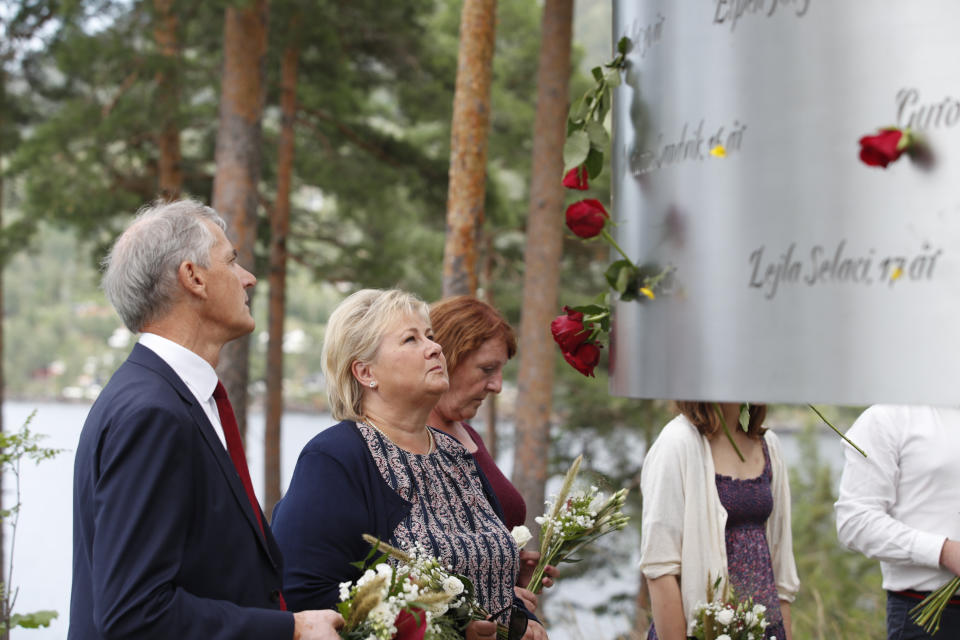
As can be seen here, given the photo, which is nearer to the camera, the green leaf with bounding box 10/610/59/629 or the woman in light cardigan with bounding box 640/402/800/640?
the woman in light cardigan with bounding box 640/402/800/640

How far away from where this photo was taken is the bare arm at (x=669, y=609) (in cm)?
305

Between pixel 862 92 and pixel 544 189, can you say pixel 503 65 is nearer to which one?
pixel 544 189

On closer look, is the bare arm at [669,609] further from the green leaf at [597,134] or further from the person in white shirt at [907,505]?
the green leaf at [597,134]

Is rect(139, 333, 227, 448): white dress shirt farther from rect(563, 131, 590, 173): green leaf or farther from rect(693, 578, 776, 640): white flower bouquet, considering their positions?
rect(693, 578, 776, 640): white flower bouquet

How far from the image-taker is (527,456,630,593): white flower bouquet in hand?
9.83 feet

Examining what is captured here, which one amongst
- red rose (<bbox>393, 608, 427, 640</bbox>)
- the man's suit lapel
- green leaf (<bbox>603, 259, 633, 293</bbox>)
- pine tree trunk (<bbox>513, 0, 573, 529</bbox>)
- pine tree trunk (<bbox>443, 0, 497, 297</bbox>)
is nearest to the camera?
green leaf (<bbox>603, 259, 633, 293</bbox>)

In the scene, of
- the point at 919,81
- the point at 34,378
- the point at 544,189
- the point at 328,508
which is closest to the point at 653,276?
the point at 919,81

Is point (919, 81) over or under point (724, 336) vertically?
over

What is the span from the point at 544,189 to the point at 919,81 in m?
8.96

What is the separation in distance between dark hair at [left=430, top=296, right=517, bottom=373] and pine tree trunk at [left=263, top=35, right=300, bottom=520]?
9.49 m

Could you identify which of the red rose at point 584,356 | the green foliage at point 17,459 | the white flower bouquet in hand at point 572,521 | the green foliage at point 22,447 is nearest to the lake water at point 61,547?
the white flower bouquet in hand at point 572,521

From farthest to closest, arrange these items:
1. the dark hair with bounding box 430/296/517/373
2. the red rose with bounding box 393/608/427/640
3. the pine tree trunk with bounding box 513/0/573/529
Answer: the pine tree trunk with bounding box 513/0/573/529
the dark hair with bounding box 430/296/517/373
the red rose with bounding box 393/608/427/640

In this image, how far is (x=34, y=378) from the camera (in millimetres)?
39062

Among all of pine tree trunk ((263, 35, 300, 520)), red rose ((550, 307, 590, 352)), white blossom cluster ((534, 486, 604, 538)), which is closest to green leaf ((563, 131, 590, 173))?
red rose ((550, 307, 590, 352))
